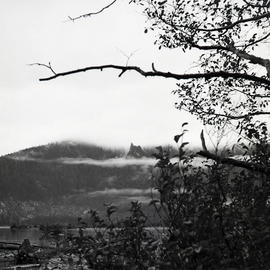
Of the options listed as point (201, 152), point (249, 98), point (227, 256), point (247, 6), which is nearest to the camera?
point (227, 256)

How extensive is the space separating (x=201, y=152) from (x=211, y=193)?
589 mm

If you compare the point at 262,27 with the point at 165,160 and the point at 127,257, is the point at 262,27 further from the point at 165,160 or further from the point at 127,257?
the point at 127,257

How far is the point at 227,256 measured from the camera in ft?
18.5

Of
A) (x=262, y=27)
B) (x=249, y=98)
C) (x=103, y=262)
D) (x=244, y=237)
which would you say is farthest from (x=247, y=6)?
(x=103, y=262)

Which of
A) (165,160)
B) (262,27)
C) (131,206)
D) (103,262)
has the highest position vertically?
(262,27)

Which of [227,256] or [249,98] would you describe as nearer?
[227,256]

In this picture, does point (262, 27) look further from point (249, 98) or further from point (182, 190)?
point (182, 190)

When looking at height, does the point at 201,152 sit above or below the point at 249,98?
below

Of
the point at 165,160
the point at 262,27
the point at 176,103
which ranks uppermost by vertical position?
the point at 262,27

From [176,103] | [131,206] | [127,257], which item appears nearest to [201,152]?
[131,206]

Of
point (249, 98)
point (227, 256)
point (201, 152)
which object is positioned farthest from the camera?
point (249, 98)

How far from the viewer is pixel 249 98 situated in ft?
39.8

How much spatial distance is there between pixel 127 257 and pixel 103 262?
36 centimetres

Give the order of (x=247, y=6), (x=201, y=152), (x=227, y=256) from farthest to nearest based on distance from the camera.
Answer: (x=247, y=6)
(x=201, y=152)
(x=227, y=256)
